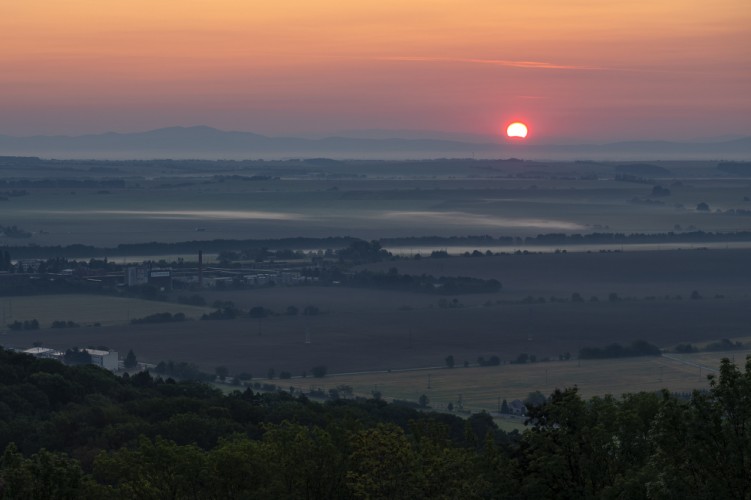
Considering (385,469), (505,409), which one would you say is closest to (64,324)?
(505,409)

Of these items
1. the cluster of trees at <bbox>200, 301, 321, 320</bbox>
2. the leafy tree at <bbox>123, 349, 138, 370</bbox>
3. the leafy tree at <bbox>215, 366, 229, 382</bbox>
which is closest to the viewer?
the leafy tree at <bbox>215, 366, 229, 382</bbox>

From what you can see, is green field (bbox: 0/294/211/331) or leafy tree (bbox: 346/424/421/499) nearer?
leafy tree (bbox: 346/424/421/499)

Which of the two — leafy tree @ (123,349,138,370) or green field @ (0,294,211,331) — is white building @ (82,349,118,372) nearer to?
leafy tree @ (123,349,138,370)

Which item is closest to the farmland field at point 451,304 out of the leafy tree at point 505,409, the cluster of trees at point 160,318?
the cluster of trees at point 160,318

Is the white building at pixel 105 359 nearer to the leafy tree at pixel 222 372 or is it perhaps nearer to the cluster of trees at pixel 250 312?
the leafy tree at pixel 222 372

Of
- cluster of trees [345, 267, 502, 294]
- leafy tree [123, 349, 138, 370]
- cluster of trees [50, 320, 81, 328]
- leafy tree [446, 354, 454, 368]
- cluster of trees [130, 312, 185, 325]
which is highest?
cluster of trees [345, 267, 502, 294]

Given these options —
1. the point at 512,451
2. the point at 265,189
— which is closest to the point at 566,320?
the point at 512,451

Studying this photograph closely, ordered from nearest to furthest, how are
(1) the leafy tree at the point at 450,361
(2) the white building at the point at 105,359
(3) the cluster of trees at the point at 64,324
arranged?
(2) the white building at the point at 105,359
(1) the leafy tree at the point at 450,361
(3) the cluster of trees at the point at 64,324

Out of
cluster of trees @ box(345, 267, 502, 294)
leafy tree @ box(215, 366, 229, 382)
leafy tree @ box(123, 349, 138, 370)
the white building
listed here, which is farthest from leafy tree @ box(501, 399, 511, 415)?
cluster of trees @ box(345, 267, 502, 294)
